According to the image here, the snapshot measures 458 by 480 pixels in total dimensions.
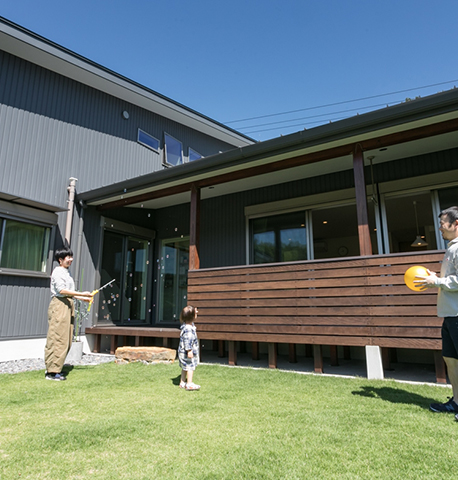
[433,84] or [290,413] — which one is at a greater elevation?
[433,84]

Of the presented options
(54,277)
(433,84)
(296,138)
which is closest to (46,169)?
(54,277)

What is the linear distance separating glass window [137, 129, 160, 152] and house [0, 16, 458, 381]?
4 centimetres

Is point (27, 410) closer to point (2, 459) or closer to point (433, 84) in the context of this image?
point (2, 459)

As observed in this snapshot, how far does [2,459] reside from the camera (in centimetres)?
184

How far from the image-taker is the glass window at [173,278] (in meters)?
7.53

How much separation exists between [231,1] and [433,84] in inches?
218

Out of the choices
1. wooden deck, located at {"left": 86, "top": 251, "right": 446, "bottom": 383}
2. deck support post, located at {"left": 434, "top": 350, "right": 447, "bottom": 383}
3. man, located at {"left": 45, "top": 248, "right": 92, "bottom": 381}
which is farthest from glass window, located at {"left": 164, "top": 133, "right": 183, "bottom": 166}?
deck support post, located at {"left": 434, "top": 350, "right": 447, "bottom": 383}

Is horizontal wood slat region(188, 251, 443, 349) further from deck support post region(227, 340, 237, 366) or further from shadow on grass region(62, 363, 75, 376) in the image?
shadow on grass region(62, 363, 75, 376)

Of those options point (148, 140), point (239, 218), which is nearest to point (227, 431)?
point (239, 218)

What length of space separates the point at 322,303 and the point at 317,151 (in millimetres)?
1881

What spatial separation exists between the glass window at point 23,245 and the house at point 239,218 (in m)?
0.19

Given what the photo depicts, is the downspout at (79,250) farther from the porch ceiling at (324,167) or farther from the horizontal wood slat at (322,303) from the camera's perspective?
the horizontal wood slat at (322,303)

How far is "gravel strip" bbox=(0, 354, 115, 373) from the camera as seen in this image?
4729 mm

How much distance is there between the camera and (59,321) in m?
4.02
